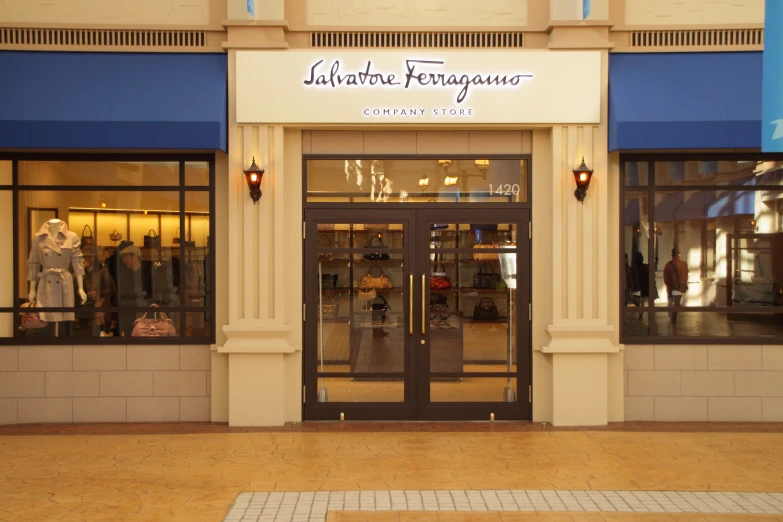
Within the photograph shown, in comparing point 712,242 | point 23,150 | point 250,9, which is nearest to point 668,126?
point 712,242

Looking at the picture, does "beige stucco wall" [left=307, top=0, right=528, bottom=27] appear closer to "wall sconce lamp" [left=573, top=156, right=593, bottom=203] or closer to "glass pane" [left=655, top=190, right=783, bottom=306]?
"wall sconce lamp" [left=573, top=156, right=593, bottom=203]

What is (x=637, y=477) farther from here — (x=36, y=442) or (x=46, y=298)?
(x=46, y=298)

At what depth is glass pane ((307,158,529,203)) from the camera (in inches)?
320

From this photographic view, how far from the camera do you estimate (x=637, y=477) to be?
621 cm

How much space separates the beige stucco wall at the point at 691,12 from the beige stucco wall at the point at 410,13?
50.8 inches

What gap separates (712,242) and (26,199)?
798cm

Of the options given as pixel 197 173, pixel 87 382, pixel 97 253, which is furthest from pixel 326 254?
pixel 87 382

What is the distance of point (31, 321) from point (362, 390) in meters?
3.92

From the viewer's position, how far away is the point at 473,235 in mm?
8188

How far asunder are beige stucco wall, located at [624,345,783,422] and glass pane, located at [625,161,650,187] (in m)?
1.89

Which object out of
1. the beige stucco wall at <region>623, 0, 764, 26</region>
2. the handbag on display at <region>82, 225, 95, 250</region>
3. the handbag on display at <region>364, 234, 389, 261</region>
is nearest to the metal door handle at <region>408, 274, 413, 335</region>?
the handbag on display at <region>364, 234, 389, 261</region>

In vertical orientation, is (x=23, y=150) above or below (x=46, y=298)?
above

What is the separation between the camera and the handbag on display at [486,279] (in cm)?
817

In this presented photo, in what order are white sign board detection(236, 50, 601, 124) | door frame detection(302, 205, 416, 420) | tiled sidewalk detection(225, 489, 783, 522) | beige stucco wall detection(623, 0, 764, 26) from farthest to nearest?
door frame detection(302, 205, 416, 420), beige stucco wall detection(623, 0, 764, 26), white sign board detection(236, 50, 601, 124), tiled sidewalk detection(225, 489, 783, 522)
